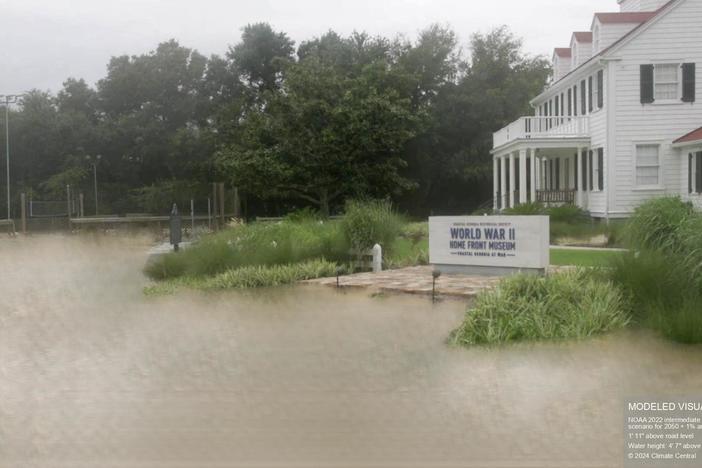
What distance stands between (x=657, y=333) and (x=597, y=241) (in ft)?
46.6

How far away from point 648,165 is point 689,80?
3.09m

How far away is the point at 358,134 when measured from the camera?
124 ft

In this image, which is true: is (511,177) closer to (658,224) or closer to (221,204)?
(221,204)

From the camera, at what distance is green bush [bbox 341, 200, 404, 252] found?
56.6 feet

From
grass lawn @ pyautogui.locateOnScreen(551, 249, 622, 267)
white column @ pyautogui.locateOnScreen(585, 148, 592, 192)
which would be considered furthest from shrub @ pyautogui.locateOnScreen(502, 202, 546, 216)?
grass lawn @ pyautogui.locateOnScreen(551, 249, 622, 267)

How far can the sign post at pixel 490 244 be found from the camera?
1396 cm

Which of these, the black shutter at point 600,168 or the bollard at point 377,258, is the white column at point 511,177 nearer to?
the black shutter at point 600,168

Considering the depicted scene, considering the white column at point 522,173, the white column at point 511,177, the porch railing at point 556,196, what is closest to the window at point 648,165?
the porch railing at point 556,196

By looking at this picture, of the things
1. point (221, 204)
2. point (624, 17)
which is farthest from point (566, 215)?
point (221, 204)

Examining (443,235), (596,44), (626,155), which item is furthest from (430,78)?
(443,235)

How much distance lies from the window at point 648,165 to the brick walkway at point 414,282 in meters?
14.7

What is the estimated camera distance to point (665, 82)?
27781 millimetres

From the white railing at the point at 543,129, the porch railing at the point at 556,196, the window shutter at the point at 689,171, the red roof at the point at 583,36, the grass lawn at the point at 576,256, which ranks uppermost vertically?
the red roof at the point at 583,36

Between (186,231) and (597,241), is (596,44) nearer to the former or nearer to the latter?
(597,241)
